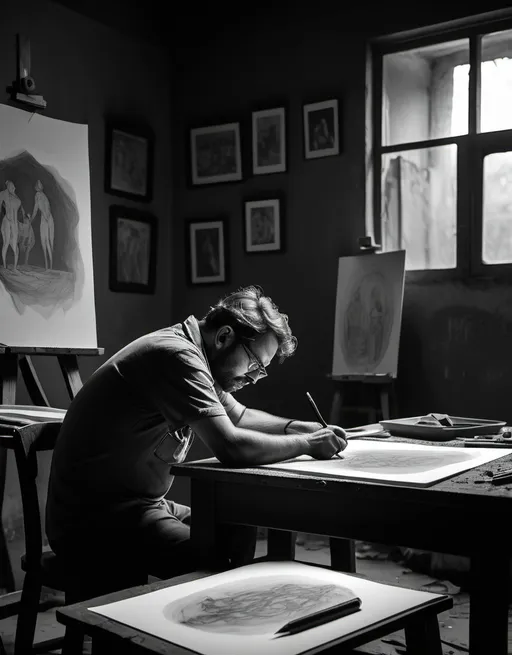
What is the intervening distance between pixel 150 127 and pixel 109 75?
432 millimetres

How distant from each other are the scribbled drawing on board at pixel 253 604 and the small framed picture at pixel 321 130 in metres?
3.38

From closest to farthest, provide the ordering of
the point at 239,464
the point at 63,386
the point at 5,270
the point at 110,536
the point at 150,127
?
1. the point at 239,464
2. the point at 110,536
3. the point at 5,270
4. the point at 63,386
5. the point at 150,127

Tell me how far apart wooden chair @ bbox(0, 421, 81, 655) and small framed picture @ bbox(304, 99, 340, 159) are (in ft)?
9.12

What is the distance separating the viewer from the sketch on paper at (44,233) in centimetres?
348

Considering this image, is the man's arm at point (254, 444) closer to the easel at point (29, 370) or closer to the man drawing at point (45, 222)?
the easel at point (29, 370)

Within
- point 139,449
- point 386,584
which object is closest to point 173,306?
point 139,449

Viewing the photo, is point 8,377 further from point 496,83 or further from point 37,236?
point 496,83

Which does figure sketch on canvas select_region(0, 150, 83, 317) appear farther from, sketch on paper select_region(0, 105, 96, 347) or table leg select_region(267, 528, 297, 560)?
table leg select_region(267, 528, 297, 560)

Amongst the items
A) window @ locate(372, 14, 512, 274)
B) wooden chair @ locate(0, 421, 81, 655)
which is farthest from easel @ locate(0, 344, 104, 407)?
window @ locate(372, 14, 512, 274)

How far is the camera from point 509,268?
3.87 m

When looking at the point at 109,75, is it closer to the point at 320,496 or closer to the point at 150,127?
the point at 150,127

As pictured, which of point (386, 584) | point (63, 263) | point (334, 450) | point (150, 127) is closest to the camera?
point (386, 584)

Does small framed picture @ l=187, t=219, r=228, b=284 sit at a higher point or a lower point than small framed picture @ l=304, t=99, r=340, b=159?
lower

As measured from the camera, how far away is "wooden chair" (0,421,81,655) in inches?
79.0
